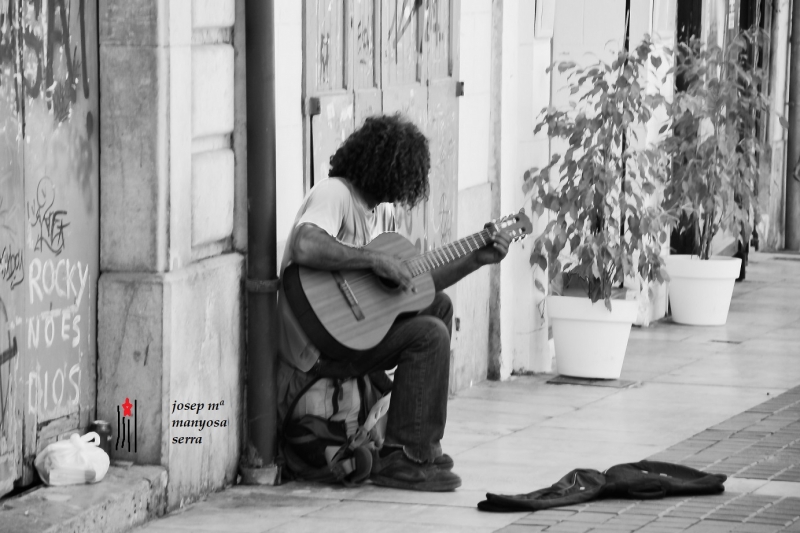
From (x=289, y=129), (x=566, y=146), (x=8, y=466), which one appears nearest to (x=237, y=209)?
(x=289, y=129)

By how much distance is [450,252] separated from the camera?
6.54 m

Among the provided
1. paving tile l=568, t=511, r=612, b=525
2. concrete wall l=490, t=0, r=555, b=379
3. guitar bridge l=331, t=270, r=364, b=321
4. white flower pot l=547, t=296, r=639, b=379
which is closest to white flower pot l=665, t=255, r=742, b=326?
concrete wall l=490, t=0, r=555, b=379

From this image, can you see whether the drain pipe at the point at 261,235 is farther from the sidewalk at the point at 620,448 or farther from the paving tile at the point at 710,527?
the paving tile at the point at 710,527

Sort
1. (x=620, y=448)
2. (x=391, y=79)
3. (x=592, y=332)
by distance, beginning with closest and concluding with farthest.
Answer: (x=620, y=448), (x=391, y=79), (x=592, y=332)

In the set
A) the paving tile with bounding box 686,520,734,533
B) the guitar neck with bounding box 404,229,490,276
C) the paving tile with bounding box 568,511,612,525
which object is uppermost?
the guitar neck with bounding box 404,229,490,276

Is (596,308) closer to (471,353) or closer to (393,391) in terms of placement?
(471,353)

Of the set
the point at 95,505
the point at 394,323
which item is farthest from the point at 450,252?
the point at 95,505

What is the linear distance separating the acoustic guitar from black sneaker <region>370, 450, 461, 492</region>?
465 millimetres

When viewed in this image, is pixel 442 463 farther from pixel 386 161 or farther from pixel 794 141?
pixel 794 141

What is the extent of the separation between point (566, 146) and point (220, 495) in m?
4.57

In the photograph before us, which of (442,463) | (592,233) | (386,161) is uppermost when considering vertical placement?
(386,161)

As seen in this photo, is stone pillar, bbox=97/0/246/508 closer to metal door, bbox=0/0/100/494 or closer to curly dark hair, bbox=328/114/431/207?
metal door, bbox=0/0/100/494

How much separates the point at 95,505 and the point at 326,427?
51.6 inches

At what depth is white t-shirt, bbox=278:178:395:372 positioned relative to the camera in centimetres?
629
